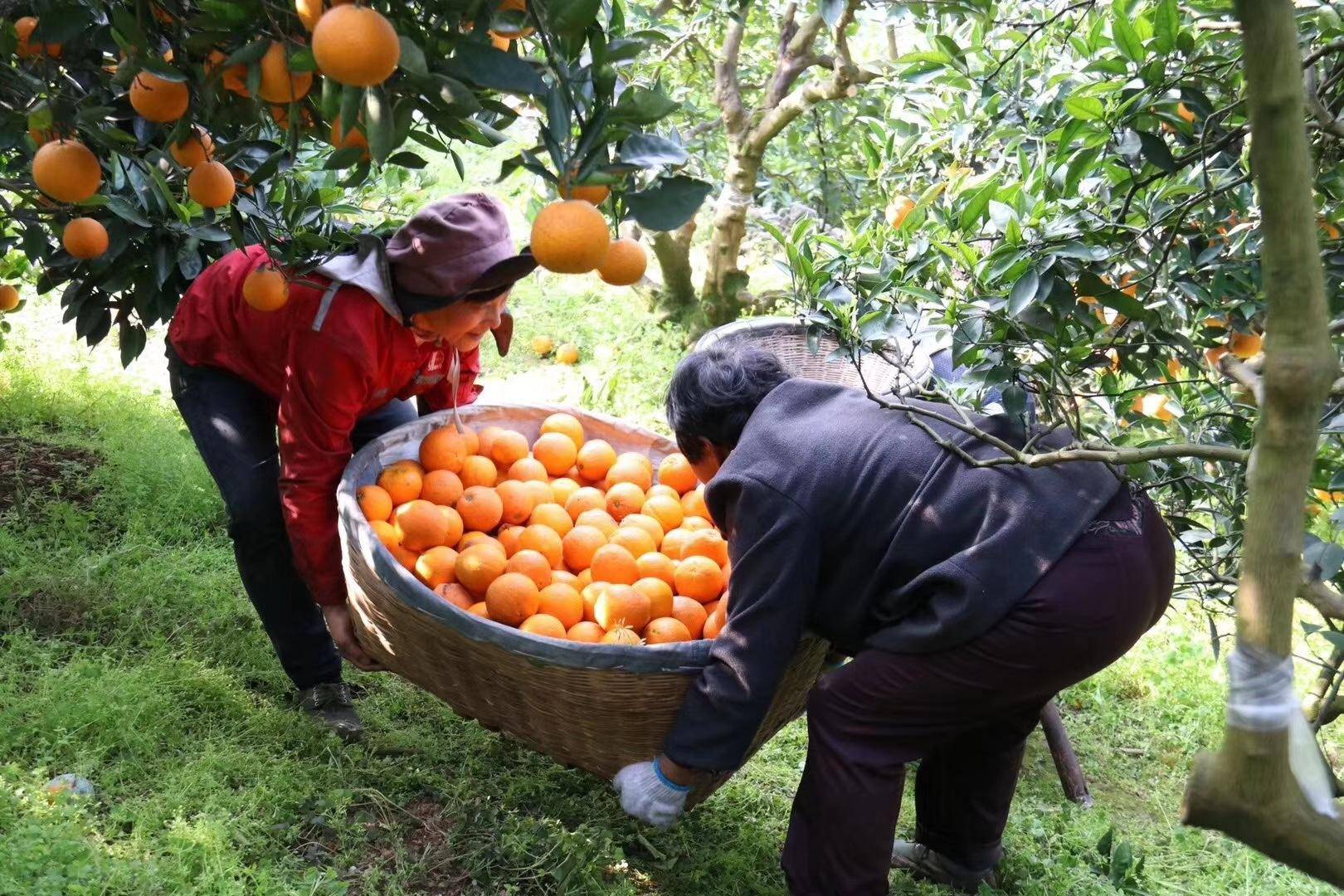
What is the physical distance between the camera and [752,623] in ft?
6.91

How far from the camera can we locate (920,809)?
2.78m

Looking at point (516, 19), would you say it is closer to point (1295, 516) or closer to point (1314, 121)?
point (1295, 516)

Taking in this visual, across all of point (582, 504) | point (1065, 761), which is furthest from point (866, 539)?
point (1065, 761)

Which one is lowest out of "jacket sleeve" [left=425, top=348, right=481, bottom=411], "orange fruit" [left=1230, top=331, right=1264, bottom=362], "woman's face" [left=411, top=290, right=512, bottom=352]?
"jacket sleeve" [left=425, top=348, right=481, bottom=411]

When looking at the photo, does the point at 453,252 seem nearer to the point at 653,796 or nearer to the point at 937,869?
the point at 653,796

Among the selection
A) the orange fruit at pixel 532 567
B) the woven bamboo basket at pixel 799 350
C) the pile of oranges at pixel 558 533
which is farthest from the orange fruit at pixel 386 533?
the woven bamboo basket at pixel 799 350

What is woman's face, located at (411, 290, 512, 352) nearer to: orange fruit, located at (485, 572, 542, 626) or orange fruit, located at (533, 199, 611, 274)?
orange fruit, located at (485, 572, 542, 626)

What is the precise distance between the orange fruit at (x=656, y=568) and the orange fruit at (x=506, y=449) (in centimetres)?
56

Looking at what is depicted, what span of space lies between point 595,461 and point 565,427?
15 centimetres

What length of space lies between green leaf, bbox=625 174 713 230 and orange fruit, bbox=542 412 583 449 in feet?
5.75

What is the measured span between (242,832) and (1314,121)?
249 centimetres

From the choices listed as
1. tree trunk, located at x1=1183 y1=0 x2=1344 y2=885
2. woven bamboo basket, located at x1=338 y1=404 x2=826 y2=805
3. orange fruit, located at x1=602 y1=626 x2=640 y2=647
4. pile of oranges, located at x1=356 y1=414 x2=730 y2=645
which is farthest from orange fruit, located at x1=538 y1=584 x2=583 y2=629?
tree trunk, located at x1=1183 y1=0 x2=1344 y2=885

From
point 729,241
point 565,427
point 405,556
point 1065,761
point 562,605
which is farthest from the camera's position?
point 729,241

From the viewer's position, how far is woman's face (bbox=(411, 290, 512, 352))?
2604mm
